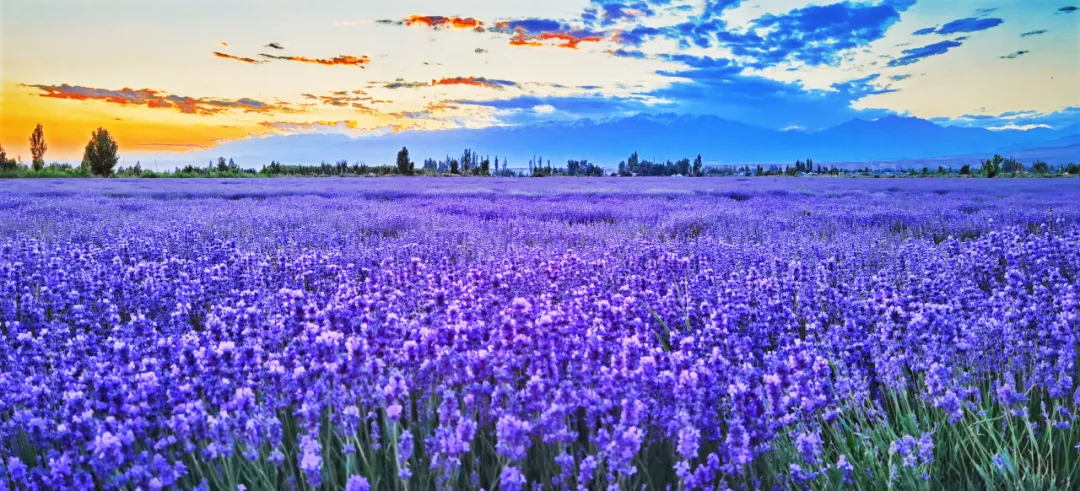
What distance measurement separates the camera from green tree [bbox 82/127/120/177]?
183 ft

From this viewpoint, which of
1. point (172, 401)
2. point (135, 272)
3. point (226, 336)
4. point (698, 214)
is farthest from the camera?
point (698, 214)

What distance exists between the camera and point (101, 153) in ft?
185

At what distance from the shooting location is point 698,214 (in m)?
9.97

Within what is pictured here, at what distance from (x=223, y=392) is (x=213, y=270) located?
2.83 m

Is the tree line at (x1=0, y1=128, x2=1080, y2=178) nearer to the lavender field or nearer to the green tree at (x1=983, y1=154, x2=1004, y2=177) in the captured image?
the green tree at (x1=983, y1=154, x2=1004, y2=177)

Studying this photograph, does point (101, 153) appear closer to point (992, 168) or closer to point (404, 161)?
point (404, 161)

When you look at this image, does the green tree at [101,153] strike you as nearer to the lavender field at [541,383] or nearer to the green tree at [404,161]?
the green tree at [404,161]

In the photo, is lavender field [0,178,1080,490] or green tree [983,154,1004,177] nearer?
lavender field [0,178,1080,490]

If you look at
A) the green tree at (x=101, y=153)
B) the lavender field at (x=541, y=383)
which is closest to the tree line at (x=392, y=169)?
the green tree at (x=101, y=153)

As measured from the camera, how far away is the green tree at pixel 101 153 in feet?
183

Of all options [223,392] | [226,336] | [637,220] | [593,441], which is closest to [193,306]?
[226,336]

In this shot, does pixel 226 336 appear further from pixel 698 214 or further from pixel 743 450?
pixel 698 214

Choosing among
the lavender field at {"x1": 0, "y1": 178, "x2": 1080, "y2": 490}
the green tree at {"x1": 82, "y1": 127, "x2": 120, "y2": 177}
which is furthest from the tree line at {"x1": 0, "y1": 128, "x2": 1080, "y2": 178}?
the lavender field at {"x1": 0, "y1": 178, "x2": 1080, "y2": 490}

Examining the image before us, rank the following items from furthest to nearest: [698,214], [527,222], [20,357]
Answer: [698,214] < [527,222] < [20,357]
